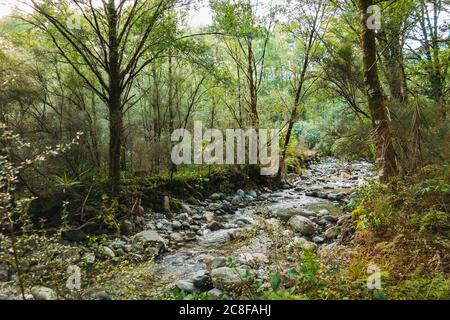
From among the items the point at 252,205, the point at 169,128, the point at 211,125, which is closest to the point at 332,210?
the point at 252,205

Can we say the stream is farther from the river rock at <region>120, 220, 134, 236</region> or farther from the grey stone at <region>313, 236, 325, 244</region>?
the river rock at <region>120, 220, 134, 236</region>

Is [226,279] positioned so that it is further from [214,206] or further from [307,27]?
[307,27]

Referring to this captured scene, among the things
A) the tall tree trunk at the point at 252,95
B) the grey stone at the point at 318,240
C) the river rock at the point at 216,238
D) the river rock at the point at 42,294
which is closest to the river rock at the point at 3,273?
the river rock at the point at 42,294

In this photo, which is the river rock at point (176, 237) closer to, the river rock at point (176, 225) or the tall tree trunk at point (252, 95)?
the river rock at point (176, 225)

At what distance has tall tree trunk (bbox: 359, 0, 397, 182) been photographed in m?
4.80

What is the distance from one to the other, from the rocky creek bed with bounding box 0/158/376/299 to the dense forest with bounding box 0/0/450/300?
1.6 inches

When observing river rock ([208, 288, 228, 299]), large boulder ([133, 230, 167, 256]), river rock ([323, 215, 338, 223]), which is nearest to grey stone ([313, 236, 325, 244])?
river rock ([323, 215, 338, 223])

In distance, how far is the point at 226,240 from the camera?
5.90 metres

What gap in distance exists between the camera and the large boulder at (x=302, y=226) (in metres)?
5.93

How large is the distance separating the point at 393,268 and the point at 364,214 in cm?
163

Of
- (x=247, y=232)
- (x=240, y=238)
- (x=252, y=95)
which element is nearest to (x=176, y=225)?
(x=240, y=238)

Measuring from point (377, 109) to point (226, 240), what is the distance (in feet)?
12.2

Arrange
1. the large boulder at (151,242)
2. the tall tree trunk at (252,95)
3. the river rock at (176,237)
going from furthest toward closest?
the tall tree trunk at (252,95)
the river rock at (176,237)
the large boulder at (151,242)

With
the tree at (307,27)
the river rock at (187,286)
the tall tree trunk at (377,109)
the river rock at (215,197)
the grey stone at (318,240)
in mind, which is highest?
the tree at (307,27)
